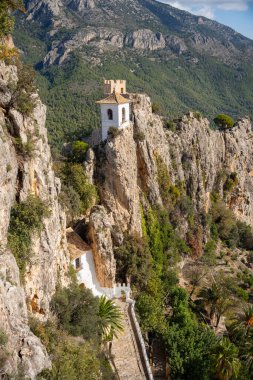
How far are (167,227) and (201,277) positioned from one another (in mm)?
6940

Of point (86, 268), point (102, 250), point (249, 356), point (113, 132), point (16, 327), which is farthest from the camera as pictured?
point (113, 132)

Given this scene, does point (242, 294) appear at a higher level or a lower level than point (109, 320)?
lower

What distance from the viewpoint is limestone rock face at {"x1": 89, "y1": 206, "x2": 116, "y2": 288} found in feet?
101

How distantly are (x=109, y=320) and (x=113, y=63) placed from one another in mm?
124960

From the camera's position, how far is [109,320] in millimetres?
27422

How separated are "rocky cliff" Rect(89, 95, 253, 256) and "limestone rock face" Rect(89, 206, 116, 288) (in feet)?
15.4

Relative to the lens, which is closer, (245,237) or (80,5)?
(245,237)

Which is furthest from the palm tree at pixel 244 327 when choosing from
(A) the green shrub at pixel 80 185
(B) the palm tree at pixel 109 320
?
(A) the green shrub at pixel 80 185

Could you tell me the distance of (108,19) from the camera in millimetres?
176875

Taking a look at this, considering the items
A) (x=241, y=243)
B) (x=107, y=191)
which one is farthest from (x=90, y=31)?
(x=107, y=191)

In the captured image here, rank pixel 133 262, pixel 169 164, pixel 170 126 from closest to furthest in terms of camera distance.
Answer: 1. pixel 133 262
2. pixel 169 164
3. pixel 170 126

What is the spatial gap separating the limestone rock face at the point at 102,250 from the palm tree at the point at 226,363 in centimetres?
991

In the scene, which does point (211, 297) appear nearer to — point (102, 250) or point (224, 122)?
point (102, 250)

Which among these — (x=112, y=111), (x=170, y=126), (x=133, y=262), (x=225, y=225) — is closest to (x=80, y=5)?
(x=170, y=126)
